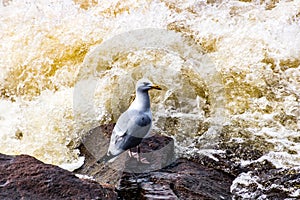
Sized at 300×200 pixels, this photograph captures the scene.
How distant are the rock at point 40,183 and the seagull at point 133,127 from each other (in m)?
0.41

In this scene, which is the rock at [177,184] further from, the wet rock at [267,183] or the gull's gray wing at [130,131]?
the gull's gray wing at [130,131]

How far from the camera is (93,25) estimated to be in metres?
5.22

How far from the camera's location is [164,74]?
4.53m

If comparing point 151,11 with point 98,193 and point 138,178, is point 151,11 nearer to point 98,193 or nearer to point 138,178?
point 138,178

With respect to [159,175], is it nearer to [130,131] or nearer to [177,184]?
[177,184]

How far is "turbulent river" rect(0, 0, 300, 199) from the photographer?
3.87m

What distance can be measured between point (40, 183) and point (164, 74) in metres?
2.30

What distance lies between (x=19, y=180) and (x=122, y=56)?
8.09ft

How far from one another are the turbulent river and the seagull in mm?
593

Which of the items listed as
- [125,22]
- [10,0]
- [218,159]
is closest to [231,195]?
[218,159]

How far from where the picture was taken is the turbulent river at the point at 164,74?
3871mm

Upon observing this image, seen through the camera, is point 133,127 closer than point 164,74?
Yes

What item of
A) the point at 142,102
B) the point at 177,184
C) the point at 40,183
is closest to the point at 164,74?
the point at 142,102

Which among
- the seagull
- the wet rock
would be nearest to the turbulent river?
the wet rock
